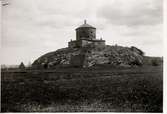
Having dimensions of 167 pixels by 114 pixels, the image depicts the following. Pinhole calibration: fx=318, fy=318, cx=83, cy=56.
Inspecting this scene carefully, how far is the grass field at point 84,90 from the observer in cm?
464

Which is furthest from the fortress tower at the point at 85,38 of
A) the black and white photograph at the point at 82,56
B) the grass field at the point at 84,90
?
the grass field at the point at 84,90

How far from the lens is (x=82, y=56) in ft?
16.0

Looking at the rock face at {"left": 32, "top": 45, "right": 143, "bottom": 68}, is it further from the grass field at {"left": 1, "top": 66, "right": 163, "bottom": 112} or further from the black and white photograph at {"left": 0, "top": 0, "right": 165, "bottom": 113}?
the grass field at {"left": 1, "top": 66, "right": 163, "bottom": 112}

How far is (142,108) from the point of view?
4.62m

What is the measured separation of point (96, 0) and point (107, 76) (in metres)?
1.16

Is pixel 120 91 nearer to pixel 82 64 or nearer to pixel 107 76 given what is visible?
pixel 107 76

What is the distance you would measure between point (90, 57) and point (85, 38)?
30 cm

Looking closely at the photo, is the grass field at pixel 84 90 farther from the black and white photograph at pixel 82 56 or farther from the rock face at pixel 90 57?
the rock face at pixel 90 57


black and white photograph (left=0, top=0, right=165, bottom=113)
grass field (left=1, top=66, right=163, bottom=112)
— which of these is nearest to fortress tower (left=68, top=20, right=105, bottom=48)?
black and white photograph (left=0, top=0, right=165, bottom=113)

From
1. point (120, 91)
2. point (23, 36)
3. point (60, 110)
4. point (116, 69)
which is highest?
point (23, 36)

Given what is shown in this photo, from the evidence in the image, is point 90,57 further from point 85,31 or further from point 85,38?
point 85,31

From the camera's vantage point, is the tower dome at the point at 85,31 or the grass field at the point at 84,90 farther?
the tower dome at the point at 85,31

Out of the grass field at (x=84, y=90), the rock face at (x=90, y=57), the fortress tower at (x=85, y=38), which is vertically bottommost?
the grass field at (x=84, y=90)

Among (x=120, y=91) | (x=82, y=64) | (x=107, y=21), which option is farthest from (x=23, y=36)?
(x=120, y=91)
